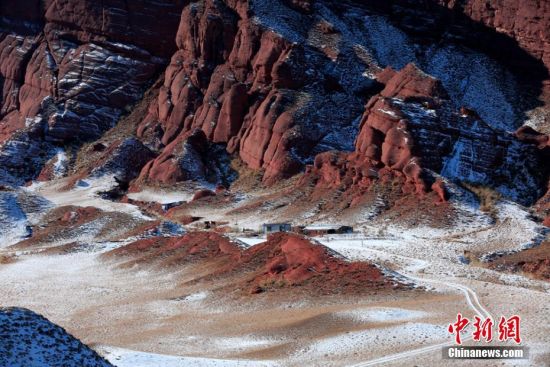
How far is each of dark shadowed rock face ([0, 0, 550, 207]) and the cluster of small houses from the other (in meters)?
10.1

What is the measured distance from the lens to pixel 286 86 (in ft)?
266

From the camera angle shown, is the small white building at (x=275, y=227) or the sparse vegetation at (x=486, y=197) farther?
the sparse vegetation at (x=486, y=197)

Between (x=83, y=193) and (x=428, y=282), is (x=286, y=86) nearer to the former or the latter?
(x=83, y=193)

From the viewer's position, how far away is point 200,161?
76250 millimetres

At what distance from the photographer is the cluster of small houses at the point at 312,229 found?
47.9 m

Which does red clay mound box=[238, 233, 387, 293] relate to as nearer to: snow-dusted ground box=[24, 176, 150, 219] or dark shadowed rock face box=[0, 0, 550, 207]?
dark shadowed rock face box=[0, 0, 550, 207]

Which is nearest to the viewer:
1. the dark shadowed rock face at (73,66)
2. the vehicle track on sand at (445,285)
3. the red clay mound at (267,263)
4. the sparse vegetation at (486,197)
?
the vehicle track on sand at (445,285)

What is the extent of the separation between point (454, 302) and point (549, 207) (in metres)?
33.6

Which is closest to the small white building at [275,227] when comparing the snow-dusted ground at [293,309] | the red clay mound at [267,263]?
the snow-dusted ground at [293,309]

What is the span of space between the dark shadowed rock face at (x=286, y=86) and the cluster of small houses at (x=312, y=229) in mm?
10115

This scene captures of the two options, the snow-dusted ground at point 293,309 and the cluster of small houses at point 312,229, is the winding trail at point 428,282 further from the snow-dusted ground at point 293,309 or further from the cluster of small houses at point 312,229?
the cluster of small houses at point 312,229

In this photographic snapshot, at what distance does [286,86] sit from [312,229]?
3469cm

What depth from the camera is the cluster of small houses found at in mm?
47938

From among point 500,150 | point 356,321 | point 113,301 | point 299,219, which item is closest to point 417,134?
point 500,150
